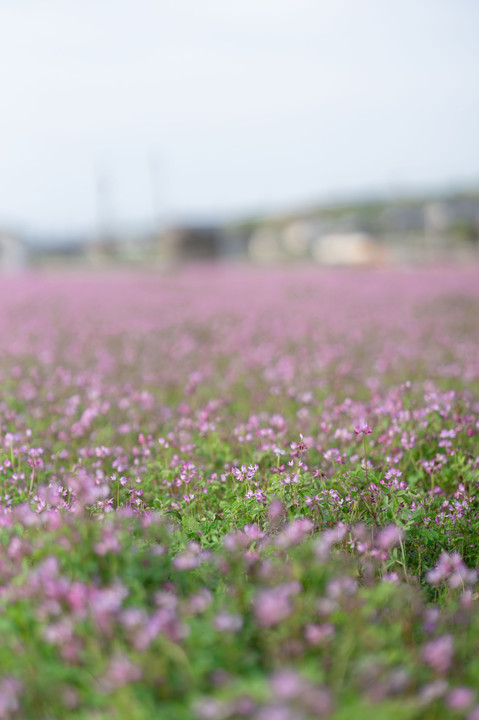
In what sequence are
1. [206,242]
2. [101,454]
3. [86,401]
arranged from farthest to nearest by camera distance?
[206,242], [86,401], [101,454]

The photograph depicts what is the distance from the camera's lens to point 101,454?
438 cm

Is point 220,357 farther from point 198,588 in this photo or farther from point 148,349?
point 198,588

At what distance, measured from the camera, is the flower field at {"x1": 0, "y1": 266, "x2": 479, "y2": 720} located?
2031 millimetres

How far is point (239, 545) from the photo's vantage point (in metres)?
2.99

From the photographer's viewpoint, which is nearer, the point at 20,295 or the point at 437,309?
the point at 437,309

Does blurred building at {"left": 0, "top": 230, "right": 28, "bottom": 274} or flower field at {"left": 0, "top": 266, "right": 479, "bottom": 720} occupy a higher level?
blurred building at {"left": 0, "top": 230, "right": 28, "bottom": 274}

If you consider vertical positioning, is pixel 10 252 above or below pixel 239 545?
above

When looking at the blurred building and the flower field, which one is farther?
the blurred building

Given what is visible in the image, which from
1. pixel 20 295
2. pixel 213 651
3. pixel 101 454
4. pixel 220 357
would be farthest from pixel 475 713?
pixel 20 295

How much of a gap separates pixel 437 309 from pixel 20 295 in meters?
11.7

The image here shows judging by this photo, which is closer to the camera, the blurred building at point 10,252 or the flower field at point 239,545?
the flower field at point 239,545

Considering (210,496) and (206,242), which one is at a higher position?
(206,242)

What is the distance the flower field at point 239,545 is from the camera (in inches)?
80.0

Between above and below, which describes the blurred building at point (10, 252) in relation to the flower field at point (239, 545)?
above
